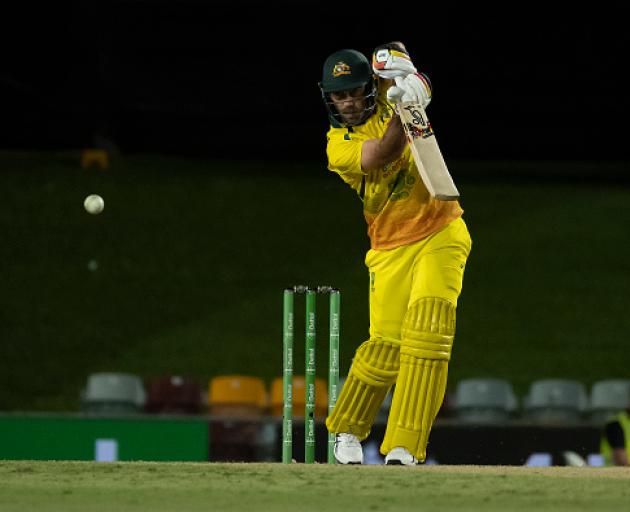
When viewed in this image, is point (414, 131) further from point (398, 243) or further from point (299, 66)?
point (299, 66)

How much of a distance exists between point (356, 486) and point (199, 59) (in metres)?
11.2

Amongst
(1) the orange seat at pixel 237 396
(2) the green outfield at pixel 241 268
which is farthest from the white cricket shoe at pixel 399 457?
(2) the green outfield at pixel 241 268

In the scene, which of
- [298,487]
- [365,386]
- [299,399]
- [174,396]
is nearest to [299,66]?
[174,396]

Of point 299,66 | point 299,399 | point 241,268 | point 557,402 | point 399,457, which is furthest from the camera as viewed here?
point 299,66

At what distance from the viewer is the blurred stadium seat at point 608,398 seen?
9492 mm

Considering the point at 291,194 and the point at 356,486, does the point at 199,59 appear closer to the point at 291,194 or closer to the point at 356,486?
the point at 291,194

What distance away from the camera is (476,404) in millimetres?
9523

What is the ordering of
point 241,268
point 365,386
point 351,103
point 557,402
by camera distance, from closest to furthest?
point 351,103 → point 365,386 → point 557,402 → point 241,268

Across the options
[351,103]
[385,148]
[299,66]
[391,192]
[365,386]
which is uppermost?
[299,66]

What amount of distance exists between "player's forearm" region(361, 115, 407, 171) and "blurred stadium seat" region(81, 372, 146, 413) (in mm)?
5374

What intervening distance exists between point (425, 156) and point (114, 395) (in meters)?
5.56

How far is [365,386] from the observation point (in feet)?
15.7

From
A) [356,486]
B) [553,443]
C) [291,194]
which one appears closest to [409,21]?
[291,194]

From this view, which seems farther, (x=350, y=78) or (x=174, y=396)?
(x=174, y=396)
